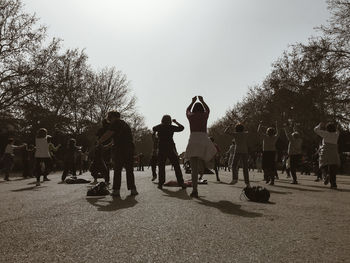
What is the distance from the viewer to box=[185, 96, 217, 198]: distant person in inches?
360

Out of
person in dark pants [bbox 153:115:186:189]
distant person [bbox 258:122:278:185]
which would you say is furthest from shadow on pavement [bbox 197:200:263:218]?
distant person [bbox 258:122:278:185]

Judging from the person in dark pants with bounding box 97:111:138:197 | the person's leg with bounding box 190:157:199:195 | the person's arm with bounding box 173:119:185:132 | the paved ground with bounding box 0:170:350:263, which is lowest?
the paved ground with bounding box 0:170:350:263

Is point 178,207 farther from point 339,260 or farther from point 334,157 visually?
point 334,157

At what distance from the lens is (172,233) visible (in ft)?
15.0

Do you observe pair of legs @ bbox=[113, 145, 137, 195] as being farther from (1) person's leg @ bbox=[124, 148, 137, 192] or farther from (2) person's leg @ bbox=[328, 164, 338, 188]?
(2) person's leg @ bbox=[328, 164, 338, 188]

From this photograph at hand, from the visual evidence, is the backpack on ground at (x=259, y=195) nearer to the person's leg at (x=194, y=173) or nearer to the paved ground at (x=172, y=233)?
the paved ground at (x=172, y=233)

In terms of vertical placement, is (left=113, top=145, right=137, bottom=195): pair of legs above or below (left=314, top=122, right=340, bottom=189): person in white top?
below

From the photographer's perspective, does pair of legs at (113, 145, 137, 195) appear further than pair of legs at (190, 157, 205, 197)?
Yes

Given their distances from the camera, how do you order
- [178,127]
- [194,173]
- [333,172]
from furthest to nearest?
[333,172], [178,127], [194,173]

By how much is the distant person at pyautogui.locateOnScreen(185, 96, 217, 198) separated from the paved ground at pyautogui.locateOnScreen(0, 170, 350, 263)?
187 cm

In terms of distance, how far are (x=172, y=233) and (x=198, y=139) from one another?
4762 mm

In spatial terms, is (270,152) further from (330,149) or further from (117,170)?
(117,170)

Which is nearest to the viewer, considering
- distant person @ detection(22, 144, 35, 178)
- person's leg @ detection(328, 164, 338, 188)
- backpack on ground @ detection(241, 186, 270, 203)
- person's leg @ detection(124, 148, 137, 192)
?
backpack on ground @ detection(241, 186, 270, 203)

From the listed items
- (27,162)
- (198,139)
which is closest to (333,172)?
(198,139)
